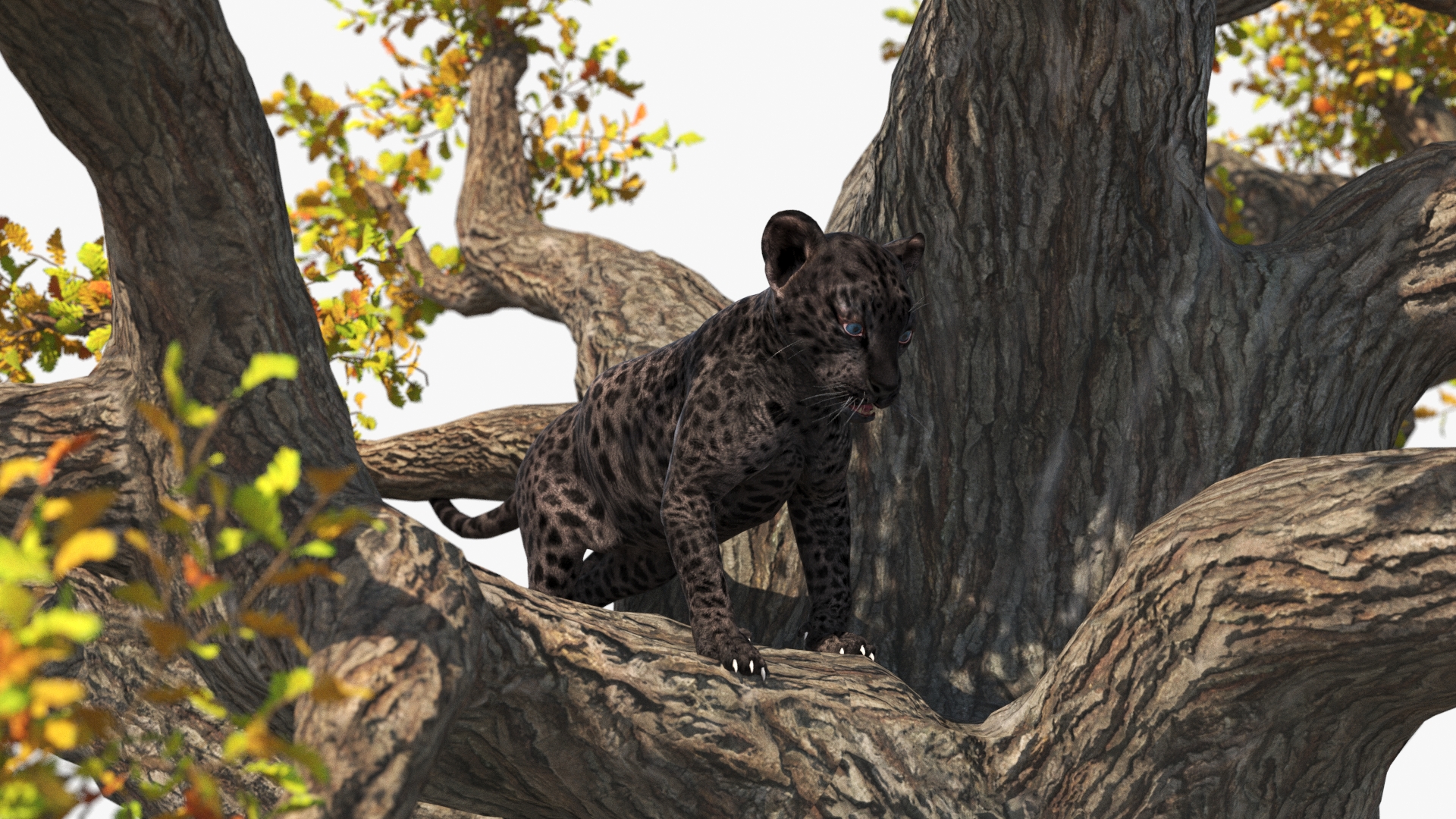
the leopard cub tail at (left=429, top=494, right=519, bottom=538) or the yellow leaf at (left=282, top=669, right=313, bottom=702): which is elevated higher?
the leopard cub tail at (left=429, top=494, right=519, bottom=538)

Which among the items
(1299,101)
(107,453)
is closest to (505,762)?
(107,453)

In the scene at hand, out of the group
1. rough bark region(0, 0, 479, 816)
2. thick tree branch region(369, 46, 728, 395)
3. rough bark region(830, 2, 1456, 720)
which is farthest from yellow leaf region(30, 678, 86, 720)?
thick tree branch region(369, 46, 728, 395)

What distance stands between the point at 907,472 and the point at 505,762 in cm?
204

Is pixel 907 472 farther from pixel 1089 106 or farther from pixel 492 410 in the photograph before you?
pixel 492 410

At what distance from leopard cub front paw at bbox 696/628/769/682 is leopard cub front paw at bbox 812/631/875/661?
1.90 ft

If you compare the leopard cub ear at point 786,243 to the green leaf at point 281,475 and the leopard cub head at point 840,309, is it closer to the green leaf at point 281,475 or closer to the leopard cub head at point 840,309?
the leopard cub head at point 840,309

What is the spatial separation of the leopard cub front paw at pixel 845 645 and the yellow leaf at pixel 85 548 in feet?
9.64

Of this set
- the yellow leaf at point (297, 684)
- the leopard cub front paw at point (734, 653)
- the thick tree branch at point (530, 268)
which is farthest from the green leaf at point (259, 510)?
the thick tree branch at point (530, 268)

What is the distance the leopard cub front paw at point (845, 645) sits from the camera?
4250 mm

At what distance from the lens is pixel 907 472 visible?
484cm

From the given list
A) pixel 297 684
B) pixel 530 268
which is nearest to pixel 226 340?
pixel 297 684

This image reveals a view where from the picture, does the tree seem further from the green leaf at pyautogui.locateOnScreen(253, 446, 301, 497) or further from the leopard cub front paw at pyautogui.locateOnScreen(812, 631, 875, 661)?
the green leaf at pyautogui.locateOnScreen(253, 446, 301, 497)

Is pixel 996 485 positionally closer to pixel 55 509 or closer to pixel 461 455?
pixel 461 455

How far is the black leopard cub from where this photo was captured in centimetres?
360
